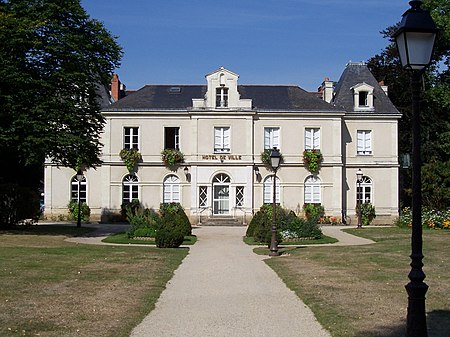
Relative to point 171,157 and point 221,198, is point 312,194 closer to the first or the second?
point 221,198

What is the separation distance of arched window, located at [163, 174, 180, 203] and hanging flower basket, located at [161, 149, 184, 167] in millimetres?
985

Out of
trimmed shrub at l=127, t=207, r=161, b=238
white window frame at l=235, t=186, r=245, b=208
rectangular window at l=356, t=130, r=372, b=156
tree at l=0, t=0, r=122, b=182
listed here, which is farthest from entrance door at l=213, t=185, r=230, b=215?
tree at l=0, t=0, r=122, b=182

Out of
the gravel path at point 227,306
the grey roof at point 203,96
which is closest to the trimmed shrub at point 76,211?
the grey roof at point 203,96

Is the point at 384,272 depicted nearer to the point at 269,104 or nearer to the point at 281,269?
the point at 281,269

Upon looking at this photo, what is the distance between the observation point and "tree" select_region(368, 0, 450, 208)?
38031 millimetres

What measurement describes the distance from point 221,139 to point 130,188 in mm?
6788

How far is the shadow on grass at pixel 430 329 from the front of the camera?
330 inches

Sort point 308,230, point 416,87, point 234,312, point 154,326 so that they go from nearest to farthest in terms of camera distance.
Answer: point 416,87 < point 154,326 < point 234,312 < point 308,230

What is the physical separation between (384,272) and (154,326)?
26.1 ft

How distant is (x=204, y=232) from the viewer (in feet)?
110

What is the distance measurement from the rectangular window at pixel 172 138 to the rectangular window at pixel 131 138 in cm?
190

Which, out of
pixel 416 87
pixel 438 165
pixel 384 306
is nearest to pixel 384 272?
pixel 384 306

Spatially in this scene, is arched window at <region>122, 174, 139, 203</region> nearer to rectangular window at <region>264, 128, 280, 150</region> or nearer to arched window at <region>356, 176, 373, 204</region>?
rectangular window at <region>264, 128, 280, 150</region>

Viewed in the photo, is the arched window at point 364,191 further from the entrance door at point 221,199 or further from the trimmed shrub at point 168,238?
the trimmed shrub at point 168,238
